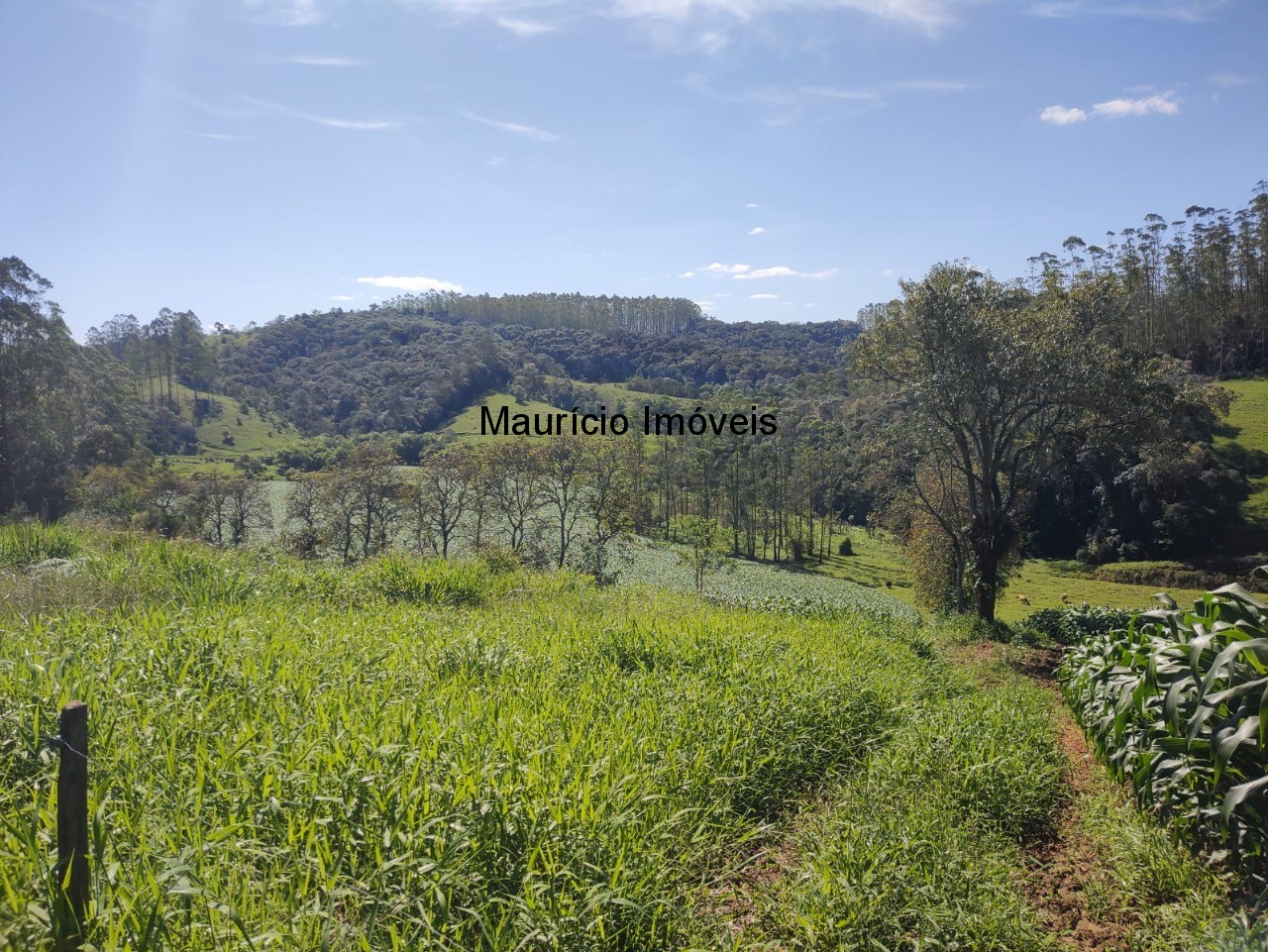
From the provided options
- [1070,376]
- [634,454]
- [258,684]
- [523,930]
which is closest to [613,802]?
[523,930]

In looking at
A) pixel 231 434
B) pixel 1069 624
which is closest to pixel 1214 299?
pixel 1069 624

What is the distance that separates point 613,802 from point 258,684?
1992 mm

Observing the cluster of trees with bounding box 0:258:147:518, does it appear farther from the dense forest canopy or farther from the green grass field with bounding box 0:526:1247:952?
the green grass field with bounding box 0:526:1247:952

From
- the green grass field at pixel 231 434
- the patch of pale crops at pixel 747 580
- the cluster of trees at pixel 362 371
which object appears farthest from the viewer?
the cluster of trees at pixel 362 371

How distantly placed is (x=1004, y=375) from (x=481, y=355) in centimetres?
7938

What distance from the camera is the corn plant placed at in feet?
8.84

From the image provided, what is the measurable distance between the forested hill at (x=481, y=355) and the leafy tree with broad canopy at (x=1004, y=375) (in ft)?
203

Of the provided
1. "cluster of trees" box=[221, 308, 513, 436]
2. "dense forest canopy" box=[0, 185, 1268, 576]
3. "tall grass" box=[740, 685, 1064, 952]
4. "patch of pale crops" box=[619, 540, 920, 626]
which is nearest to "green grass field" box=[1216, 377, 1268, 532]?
"dense forest canopy" box=[0, 185, 1268, 576]

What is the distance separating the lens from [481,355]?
290 ft

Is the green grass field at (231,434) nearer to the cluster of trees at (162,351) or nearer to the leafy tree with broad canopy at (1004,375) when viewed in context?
the cluster of trees at (162,351)

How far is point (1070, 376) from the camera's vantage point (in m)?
13.8

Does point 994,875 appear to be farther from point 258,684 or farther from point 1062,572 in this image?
point 1062,572

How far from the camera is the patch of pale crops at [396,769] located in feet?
7.14

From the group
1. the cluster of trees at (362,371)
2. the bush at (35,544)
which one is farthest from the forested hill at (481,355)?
the bush at (35,544)
